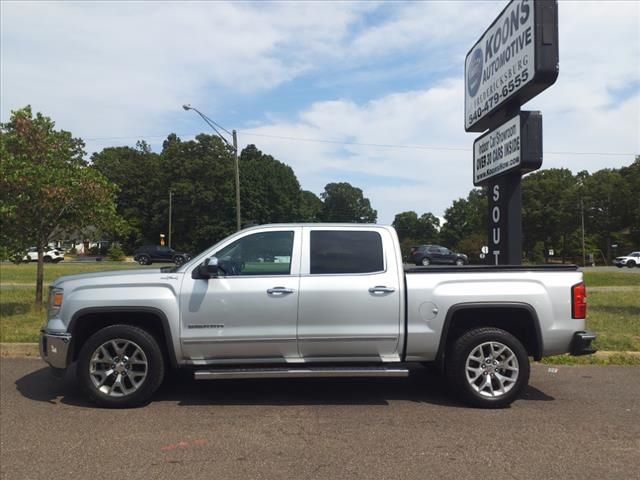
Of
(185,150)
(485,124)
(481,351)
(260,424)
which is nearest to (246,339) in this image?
(260,424)

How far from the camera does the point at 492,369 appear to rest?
586cm

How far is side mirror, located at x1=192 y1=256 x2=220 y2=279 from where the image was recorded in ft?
18.6

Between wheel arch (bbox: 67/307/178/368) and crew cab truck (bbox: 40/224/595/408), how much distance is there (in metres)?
0.01

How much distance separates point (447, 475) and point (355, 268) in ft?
7.86

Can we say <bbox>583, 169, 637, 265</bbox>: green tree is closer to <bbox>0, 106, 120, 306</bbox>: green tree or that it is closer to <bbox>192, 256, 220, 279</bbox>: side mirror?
<bbox>0, 106, 120, 306</bbox>: green tree

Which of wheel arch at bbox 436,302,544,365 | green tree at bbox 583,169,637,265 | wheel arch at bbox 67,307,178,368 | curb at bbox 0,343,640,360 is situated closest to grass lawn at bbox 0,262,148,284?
curb at bbox 0,343,640,360

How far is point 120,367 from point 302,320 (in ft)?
6.17

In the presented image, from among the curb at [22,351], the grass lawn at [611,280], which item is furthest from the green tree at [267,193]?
the curb at [22,351]

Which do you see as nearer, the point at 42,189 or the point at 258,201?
the point at 42,189

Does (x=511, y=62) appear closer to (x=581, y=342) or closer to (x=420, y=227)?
(x=581, y=342)

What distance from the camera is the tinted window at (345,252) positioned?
599cm

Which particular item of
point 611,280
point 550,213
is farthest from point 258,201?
point 611,280

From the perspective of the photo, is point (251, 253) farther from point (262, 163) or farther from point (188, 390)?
point (262, 163)

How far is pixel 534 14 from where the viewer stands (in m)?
8.02
